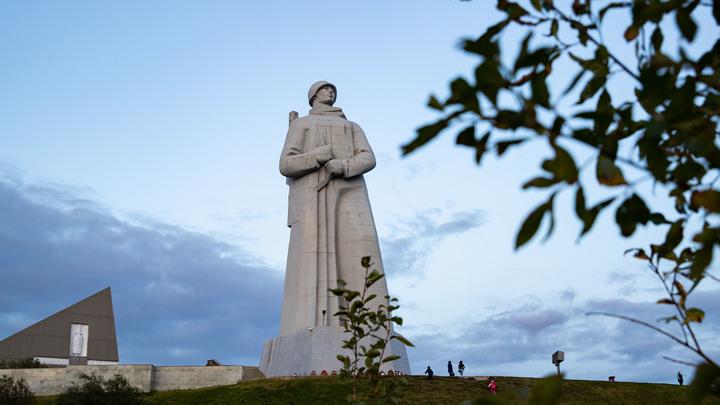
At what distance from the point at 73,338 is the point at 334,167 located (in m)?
12.7

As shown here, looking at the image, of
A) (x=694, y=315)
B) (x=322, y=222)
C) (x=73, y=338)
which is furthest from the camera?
(x=73, y=338)

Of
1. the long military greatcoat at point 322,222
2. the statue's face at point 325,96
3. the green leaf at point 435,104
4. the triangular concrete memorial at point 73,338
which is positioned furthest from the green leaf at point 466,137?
the triangular concrete memorial at point 73,338

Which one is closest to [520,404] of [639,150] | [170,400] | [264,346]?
[264,346]

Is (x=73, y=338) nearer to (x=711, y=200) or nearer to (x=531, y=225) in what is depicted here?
(x=531, y=225)

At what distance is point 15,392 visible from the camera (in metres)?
20.0

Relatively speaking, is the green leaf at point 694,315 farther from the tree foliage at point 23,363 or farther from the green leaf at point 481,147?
the tree foliage at point 23,363

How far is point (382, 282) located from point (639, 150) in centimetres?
1717

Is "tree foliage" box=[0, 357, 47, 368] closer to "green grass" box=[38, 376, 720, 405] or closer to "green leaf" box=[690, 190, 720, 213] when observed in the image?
"green grass" box=[38, 376, 720, 405]

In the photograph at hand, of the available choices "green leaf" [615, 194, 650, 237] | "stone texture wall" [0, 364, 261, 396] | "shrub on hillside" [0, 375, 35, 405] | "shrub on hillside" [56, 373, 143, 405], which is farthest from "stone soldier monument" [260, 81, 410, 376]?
"green leaf" [615, 194, 650, 237]

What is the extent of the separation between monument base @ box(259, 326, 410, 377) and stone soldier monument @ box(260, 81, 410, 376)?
0.03 meters

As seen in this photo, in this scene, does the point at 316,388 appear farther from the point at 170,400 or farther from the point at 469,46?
the point at 469,46

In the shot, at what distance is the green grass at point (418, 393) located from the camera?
17.3 metres

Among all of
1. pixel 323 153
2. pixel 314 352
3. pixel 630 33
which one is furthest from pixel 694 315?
pixel 323 153

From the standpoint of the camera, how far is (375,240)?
20734mm
